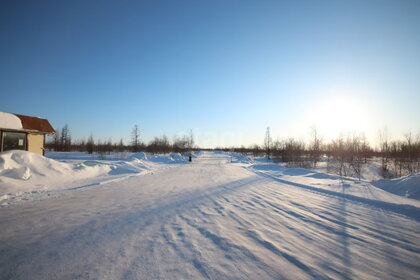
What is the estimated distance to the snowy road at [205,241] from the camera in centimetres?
215

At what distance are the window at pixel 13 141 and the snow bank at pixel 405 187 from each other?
23.5 m

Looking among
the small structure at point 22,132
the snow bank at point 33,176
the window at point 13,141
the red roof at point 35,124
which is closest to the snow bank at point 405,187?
the snow bank at point 33,176

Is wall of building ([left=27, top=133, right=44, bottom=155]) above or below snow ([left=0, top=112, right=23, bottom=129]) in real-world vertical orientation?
below

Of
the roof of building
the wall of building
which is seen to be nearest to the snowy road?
the roof of building

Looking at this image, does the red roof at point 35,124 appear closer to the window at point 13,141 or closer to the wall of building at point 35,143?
the wall of building at point 35,143

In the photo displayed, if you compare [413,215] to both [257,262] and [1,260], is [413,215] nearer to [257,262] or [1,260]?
[257,262]

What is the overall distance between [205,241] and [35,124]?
20120 millimetres

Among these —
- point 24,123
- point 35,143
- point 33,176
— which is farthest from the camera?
point 35,143

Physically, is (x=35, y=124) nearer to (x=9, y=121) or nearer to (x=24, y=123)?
(x=24, y=123)

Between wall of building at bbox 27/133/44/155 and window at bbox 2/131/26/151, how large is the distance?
41 centimetres

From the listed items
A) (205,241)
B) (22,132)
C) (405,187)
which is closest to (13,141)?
(22,132)

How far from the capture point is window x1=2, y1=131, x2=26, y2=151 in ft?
40.5

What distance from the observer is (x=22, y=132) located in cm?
1356

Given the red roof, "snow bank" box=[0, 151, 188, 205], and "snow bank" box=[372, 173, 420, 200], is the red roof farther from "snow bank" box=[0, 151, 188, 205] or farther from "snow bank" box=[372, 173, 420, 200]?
"snow bank" box=[372, 173, 420, 200]
